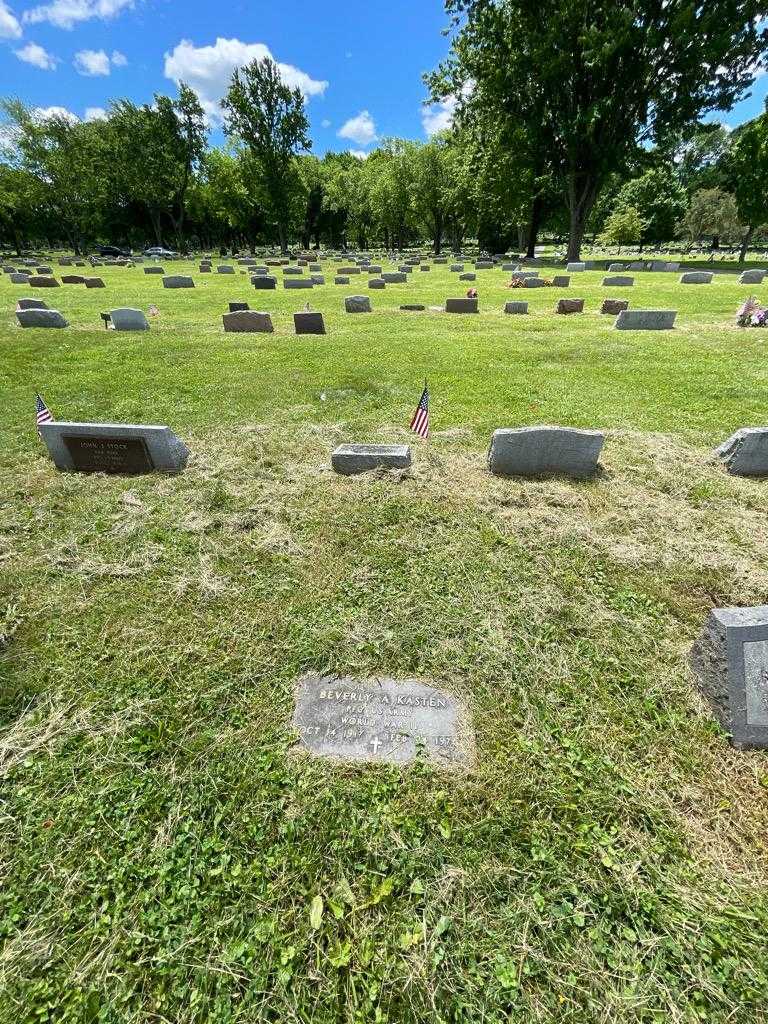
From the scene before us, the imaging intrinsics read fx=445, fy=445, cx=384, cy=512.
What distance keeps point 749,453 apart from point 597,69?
33.9 meters

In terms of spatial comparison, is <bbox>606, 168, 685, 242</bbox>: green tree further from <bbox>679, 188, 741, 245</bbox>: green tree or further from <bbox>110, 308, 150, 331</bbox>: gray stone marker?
<bbox>110, 308, 150, 331</bbox>: gray stone marker

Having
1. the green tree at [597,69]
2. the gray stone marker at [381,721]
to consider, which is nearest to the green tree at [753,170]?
the green tree at [597,69]

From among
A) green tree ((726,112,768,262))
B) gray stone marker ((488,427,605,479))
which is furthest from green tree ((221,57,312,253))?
gray stone marker ((488,427,605,479))

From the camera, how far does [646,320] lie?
1320 cm

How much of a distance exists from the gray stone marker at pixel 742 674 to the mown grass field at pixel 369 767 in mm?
146

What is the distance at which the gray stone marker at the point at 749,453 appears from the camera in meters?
5.45

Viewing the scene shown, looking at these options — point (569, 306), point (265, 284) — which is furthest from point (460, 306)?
point (265, 284)

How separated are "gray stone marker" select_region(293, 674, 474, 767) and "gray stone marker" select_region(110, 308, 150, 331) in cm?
1434

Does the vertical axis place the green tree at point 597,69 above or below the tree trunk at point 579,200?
above

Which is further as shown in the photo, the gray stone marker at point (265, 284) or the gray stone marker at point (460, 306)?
the gray stone marker at point (265, 284)

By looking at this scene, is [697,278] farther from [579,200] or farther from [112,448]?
[112,448]

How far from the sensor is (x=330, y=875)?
2.20 meters

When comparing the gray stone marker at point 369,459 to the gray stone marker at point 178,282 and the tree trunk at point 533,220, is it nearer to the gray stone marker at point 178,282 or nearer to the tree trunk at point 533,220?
the gray stone marker at point 178,282

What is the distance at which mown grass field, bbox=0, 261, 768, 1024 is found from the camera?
6.28 feet
